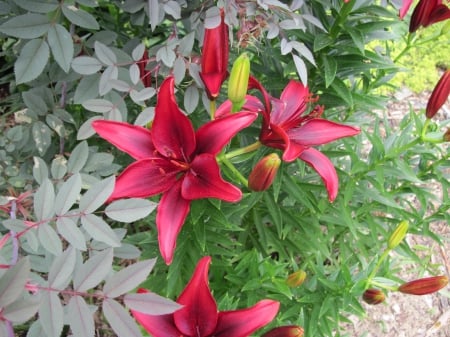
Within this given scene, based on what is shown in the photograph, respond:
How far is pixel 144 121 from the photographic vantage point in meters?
1.10

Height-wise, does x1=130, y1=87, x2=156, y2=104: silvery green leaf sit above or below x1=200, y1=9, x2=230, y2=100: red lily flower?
below

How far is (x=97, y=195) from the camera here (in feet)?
2.81

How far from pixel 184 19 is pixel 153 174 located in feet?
2.13

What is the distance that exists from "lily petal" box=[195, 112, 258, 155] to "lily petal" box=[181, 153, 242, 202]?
0.03 m

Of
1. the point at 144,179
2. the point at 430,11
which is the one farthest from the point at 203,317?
the point at 430,11

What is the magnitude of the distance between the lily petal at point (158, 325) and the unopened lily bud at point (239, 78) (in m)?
0.42

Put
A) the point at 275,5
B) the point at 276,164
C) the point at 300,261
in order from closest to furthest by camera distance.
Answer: the point at 276,164 → the point at 275,5 → the point at 300,261

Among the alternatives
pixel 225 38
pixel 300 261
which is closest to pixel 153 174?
pixel 225 38

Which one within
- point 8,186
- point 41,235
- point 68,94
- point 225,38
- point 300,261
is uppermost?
point 225,38

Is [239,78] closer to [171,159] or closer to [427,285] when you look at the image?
[171,159]

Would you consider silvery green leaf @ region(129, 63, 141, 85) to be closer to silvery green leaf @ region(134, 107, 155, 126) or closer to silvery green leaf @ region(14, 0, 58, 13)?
silvery green leaf @ region(134, 107, 155, 126)

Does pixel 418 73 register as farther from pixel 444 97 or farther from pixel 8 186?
pixel 8 186

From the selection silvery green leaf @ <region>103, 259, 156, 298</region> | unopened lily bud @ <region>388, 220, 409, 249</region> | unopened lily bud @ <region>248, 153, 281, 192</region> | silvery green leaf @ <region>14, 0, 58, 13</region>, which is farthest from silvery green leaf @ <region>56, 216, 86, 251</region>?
unopened lily bud @ <region>388, 220, 409, 249</region>

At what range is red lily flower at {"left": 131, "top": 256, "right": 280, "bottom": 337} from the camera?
918mm
